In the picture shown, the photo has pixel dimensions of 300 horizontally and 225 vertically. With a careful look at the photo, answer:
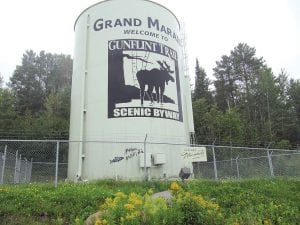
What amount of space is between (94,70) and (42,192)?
293 inches

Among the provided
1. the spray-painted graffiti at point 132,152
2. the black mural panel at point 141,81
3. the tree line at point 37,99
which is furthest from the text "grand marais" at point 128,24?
the tree line at point 37,99

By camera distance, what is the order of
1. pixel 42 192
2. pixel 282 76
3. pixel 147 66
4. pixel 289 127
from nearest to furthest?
pixel 42 192 → pixel 147 66 → pixel 289 127 → pixel 282 76

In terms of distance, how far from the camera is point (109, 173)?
15.5 metres

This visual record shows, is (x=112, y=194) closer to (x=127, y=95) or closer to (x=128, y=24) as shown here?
(x=127, y=95)

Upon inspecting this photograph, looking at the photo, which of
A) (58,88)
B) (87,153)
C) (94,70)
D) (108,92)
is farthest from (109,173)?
(58,88)

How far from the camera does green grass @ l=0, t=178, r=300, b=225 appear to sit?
891cm

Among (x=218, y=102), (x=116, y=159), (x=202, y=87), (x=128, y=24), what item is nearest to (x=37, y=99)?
(x=202, y=87)

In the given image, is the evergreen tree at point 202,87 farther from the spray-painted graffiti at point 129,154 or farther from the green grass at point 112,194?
the green grass at point 112,194

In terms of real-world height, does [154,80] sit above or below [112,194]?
above

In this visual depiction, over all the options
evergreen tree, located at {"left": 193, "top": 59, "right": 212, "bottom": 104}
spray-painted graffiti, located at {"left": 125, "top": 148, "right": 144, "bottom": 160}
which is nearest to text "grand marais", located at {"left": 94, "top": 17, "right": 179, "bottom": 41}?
spray-painted graffiti, located at {"left": 125, "top": 148, "right": 144, "bottom": 160}

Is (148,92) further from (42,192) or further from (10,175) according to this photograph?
(10,175)

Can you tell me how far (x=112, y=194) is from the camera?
37.4 ft

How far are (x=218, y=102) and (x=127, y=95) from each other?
148 feet

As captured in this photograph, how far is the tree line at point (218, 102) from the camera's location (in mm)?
40688
